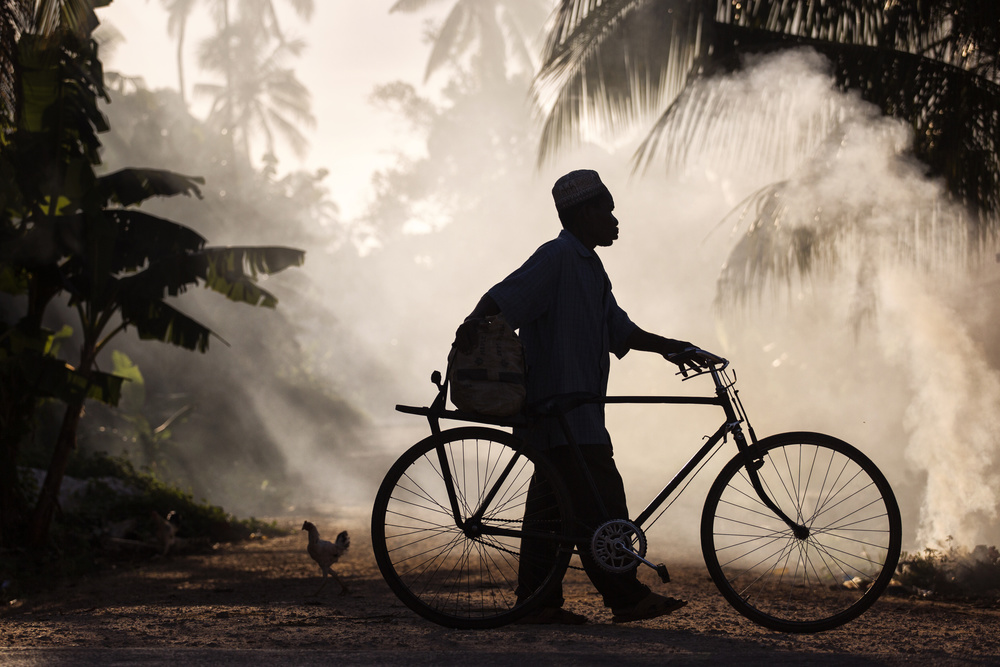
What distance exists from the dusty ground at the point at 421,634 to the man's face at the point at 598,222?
1.80 meters

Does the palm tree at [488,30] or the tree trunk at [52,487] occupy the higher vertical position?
the palm tree at [488,30]

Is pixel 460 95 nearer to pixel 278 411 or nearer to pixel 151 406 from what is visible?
pixel 278 411

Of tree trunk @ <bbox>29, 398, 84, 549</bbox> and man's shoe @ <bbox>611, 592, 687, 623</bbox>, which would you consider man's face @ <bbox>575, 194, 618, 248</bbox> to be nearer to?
man's shoe @ <bbox>611, 592, 687, 623</bbox>

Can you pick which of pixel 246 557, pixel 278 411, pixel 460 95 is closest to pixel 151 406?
pixel 278 411

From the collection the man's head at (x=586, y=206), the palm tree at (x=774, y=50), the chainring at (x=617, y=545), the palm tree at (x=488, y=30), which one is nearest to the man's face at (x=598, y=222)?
the man's head at (x=586, y=206)

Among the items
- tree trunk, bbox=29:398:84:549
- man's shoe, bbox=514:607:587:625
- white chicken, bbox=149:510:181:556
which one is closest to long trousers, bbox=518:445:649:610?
man's shoe, bbox=514:607:587:625

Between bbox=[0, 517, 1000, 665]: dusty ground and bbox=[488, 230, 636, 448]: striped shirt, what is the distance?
0.93 m

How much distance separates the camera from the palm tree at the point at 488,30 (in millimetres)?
34844

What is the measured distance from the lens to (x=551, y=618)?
4082 mm

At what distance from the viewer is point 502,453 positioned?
3.88 metres

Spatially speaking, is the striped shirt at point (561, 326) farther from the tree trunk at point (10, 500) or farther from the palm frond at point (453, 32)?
the palm frond at point (453, 32)

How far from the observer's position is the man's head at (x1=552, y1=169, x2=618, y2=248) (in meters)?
4.16

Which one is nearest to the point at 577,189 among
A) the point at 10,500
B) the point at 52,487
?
the point at 52,487

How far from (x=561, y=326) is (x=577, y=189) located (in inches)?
25.8
